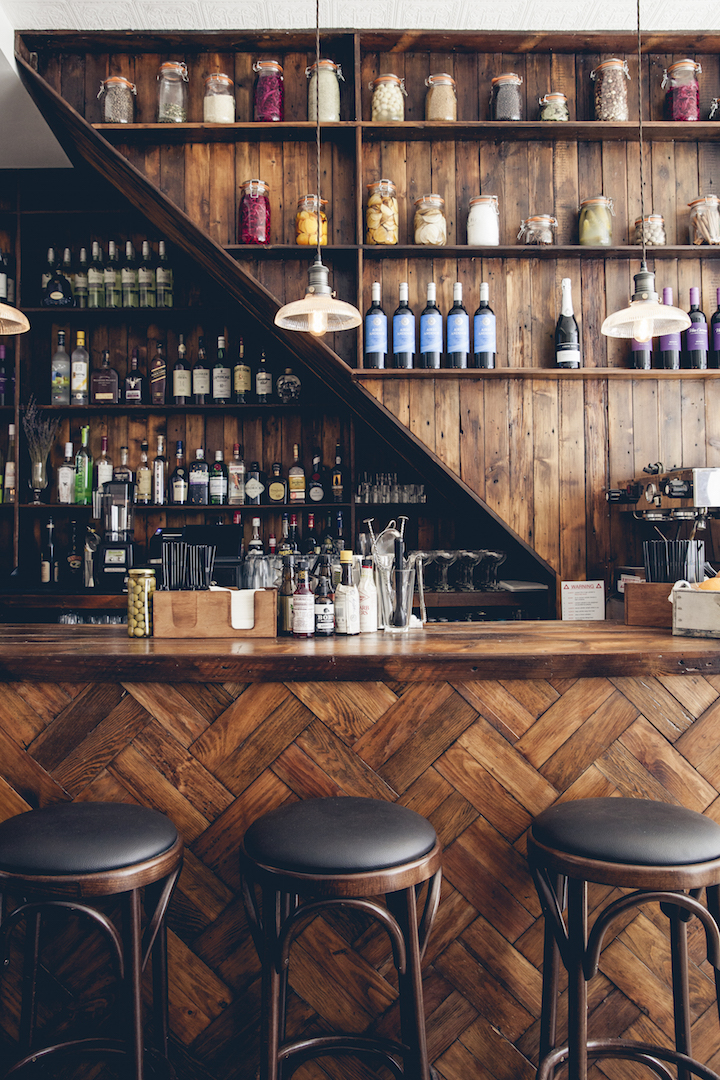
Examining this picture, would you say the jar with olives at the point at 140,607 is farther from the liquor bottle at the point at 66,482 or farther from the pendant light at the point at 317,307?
the liquor bottle at the point at 66,482

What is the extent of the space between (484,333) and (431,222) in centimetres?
52

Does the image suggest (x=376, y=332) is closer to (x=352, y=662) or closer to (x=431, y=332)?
(x=431, y=332)

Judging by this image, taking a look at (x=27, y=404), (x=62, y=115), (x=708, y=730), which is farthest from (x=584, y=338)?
(x=27, y=404)

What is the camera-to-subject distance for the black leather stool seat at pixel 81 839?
3.66 ft

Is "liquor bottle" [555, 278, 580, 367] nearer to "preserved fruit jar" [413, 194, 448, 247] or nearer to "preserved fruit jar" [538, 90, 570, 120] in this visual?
"preserved fruit jar" [413, 194, 448, 247]

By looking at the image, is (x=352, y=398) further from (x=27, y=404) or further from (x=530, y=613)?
(x=27, y=404)

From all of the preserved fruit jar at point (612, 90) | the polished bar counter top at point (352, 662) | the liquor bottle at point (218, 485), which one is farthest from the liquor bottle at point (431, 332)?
the polished bar counter top at point (352, 662)

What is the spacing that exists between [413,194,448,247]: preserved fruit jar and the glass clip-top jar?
1286mm

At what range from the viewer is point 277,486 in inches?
148

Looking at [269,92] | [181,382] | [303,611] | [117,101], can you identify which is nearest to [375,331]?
[269,92]

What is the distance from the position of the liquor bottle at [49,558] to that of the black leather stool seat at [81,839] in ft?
8.81

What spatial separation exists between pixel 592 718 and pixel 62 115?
3.25m

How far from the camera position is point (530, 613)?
3305mm

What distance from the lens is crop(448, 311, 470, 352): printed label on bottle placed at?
3037mm
